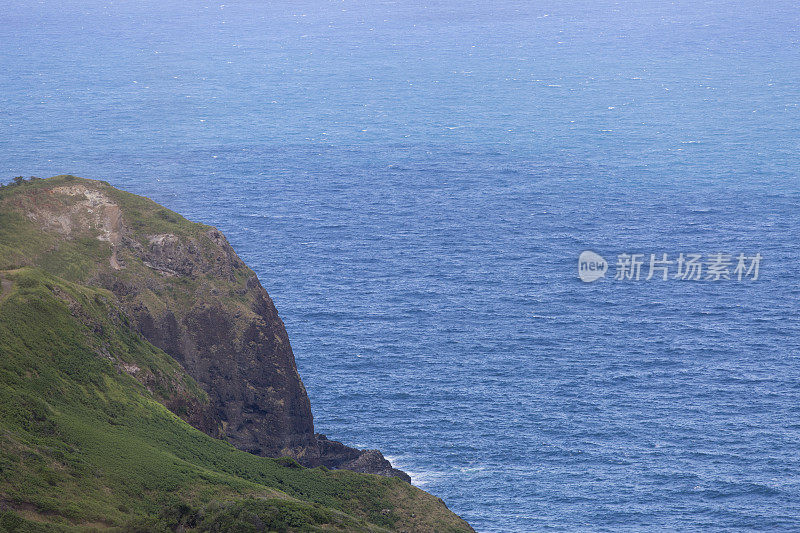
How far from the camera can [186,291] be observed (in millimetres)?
100000

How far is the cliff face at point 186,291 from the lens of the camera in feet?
314

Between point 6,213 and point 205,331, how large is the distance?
22.1 metres

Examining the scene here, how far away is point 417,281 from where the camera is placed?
17862 cm

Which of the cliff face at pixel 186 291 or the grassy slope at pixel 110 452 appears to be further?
the cliff face at pixel 186 291

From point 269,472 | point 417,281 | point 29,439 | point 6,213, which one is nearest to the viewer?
point 29,439

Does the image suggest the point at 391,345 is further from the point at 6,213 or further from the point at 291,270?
the point at 6,213

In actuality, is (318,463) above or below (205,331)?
below

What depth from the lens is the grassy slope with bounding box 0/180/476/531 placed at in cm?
5972

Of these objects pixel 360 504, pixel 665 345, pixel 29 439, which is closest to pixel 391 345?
pixel 665 345

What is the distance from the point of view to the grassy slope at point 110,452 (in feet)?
196

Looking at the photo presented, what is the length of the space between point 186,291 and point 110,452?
32848 mm

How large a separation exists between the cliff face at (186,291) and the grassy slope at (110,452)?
5.00 ft

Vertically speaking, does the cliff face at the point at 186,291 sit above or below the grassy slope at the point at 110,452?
above

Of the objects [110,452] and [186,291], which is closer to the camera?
[110,452]
